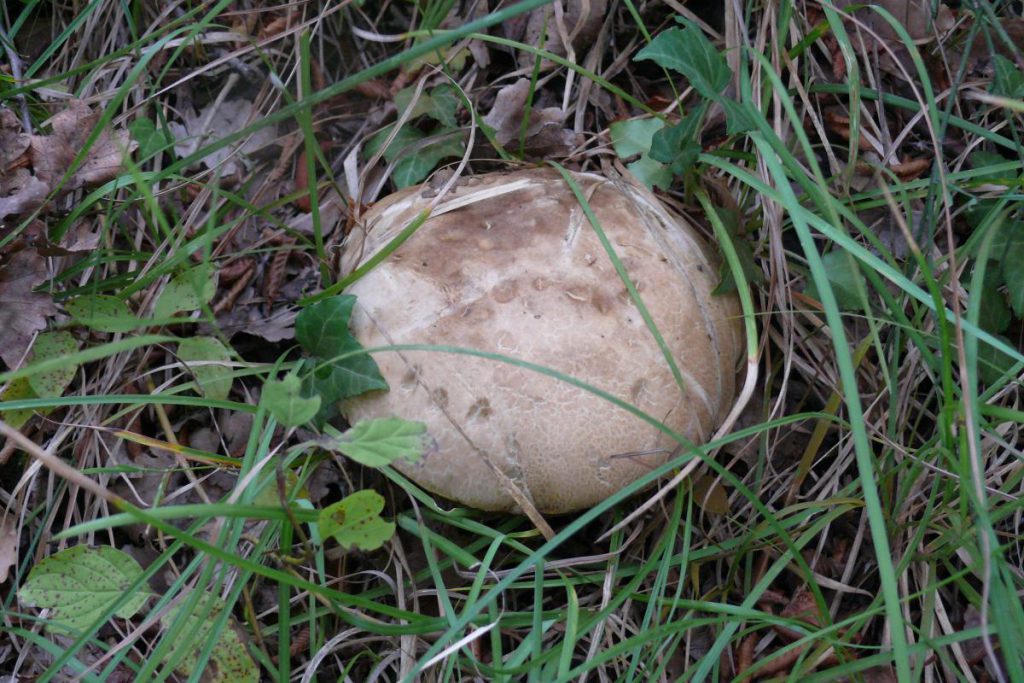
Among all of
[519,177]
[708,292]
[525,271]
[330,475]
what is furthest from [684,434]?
[330,475]

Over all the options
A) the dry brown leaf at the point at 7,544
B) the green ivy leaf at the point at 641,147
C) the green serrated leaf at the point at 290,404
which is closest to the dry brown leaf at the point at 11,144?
the dry brown leaf at the point at 7,544

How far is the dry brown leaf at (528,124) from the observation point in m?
2.32

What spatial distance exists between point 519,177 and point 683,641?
1305 millimetres

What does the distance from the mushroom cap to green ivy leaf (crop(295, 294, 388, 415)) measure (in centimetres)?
4

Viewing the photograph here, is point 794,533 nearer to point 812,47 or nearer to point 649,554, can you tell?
point 649,554

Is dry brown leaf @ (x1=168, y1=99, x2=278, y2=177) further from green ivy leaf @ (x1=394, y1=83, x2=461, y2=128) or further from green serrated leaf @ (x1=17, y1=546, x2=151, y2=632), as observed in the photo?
green serrated leaf @ (x1=17, y1=546, x2=151, y2=632)

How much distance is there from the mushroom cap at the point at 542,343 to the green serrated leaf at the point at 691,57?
35 centimetres

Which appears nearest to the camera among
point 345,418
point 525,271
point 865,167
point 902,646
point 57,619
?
point 902,646

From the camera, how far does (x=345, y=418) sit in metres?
2.01

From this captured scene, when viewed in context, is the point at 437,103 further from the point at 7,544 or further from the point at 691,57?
the point at 7,544

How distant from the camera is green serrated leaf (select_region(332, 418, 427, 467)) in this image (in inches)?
59.2

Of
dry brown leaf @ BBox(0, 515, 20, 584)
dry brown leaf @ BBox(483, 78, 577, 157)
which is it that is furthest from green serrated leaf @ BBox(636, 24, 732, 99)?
dry brown leaf @ BBox(0, 515, 20, 584)

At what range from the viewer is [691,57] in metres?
1.86

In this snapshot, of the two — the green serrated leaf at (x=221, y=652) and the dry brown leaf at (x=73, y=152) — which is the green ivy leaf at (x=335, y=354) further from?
the dry brown leaf at (x=73, y=152)
